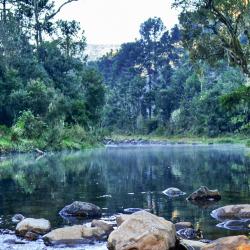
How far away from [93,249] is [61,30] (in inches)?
2539

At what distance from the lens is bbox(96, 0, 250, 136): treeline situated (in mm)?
28594

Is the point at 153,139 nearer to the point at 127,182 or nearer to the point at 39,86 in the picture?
the point at 39,86

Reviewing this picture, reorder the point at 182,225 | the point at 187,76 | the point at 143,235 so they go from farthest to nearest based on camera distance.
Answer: the point at 187,76
the point at 182,225
the point at 143,235

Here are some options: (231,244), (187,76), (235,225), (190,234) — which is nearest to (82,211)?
(190,234)

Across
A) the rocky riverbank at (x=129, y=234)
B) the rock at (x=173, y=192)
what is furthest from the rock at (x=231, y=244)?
the rock at (x=173, y=192)

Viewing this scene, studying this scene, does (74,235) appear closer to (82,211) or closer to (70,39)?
(82,211)

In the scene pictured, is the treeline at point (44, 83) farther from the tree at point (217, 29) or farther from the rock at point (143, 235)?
the rock at point (143, 235)

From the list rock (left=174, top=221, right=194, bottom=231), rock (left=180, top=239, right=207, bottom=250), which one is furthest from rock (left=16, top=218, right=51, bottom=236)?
rock (left=180, top=239, right=207, bottom=250)

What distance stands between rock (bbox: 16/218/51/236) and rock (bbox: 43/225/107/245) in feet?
1.95

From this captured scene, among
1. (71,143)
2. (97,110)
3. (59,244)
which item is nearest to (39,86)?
(71,143)

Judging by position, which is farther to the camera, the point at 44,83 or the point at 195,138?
the point at 195,138

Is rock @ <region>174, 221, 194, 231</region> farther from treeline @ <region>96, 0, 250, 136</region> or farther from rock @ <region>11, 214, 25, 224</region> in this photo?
treeline @ <region>96, 0, 250, 136</region>

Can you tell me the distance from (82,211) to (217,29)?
17.6m

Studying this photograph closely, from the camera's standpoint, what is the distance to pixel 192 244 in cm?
1145
